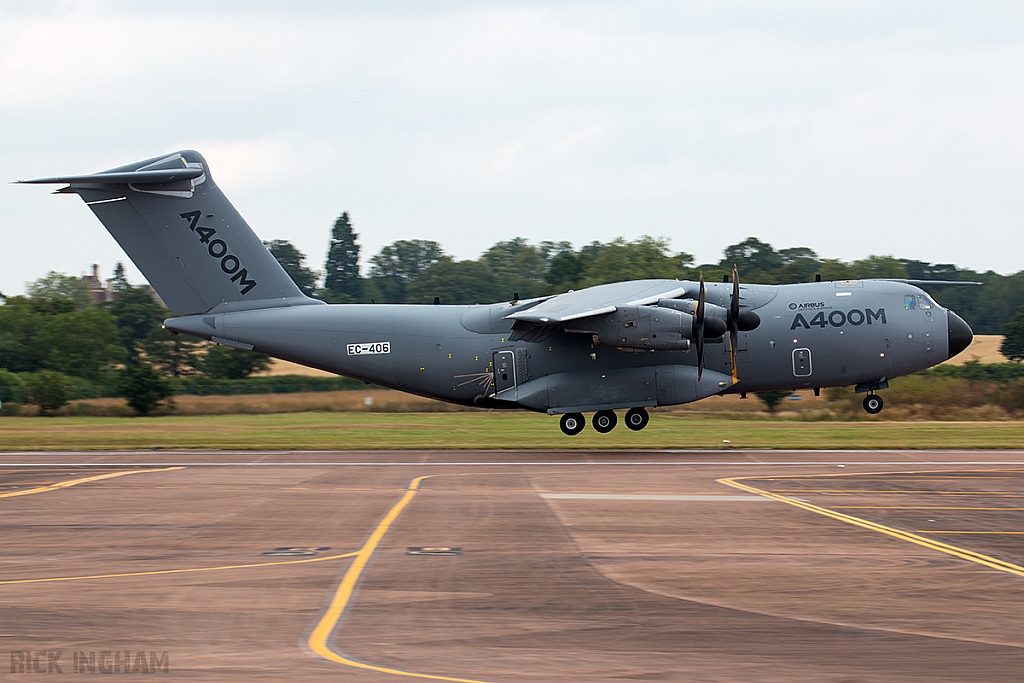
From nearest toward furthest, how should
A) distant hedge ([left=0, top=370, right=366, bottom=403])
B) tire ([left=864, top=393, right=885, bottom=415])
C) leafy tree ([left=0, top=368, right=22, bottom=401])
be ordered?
1. tire ([left=864, top=393, right=885, bottom=415])
2. distant hedge ([left=0, top=370, right=366, bottom=403])
3. leafy tree ([left=0, top=368, right=22, bottom=401])

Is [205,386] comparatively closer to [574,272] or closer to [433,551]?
[574,272]

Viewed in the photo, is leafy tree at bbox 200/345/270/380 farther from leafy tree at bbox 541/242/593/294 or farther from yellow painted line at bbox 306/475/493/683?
yellow painted line at bbox 306/475/493/683

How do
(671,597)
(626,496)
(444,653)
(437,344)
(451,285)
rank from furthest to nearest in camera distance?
(451,285)
(437,344)
(626,496)
(671,597)
(444,653)

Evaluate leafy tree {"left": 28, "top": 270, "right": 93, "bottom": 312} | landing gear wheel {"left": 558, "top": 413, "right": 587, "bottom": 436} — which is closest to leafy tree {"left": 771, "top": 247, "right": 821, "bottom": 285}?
landing gear wheel {"left": 558, "top": 413, "right": 587, "bottom": 436}

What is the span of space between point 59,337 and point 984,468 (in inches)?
2111

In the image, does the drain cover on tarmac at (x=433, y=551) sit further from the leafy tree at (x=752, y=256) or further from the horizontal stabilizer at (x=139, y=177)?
the leafy tree at (x=752, y=256)

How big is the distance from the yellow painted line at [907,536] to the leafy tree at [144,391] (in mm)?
34692

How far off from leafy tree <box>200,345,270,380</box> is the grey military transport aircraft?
1704 centimetres

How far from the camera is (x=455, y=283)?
73.2 metres

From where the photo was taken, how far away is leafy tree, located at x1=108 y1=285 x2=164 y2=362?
66.0 metres

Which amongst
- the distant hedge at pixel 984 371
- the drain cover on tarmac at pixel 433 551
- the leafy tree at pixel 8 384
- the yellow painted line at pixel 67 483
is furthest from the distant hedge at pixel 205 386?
the drain cover on tarmac at pixel 433 551

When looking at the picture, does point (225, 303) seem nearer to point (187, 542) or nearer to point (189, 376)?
point (187, 542)

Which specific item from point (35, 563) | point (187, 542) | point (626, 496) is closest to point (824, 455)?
point (626, 496)

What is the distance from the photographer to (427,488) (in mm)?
19906
